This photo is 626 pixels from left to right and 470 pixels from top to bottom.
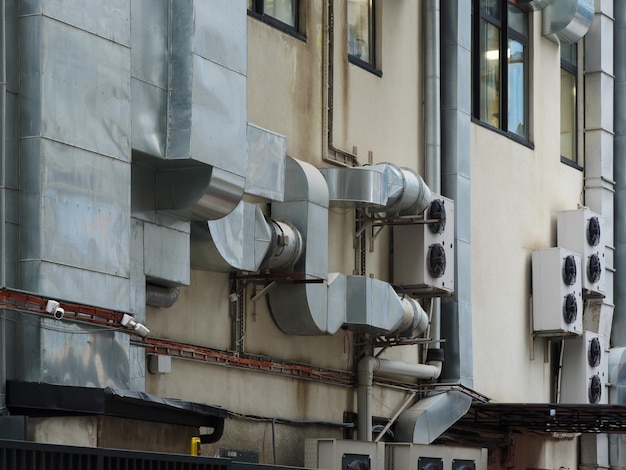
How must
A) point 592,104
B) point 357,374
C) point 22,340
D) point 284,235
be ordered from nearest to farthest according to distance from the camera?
point 22,340 < point 284,235 < point 357,374 < point 592,104

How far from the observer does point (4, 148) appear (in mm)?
16609

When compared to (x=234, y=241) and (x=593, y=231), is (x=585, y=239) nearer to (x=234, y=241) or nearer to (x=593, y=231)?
(x=593, y=231)

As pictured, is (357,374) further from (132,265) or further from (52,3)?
(52,3)

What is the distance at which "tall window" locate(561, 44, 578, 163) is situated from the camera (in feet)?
110

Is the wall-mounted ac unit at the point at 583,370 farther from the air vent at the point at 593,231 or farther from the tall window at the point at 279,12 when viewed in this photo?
the tall window at the point at 279,12

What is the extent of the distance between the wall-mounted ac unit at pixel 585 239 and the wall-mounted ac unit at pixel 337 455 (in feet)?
30.5

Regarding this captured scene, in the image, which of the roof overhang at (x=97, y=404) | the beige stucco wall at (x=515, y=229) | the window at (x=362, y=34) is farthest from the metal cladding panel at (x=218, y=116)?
the beige stucco wall at (x=515, y=229)

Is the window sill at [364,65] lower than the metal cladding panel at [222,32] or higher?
higher

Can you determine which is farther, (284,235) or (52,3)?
(284,235)

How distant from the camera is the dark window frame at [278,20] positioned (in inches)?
918

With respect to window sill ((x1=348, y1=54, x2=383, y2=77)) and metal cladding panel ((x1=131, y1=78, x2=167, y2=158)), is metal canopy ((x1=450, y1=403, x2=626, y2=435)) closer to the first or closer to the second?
window sill ((x1=348, y1=54, x2=383, y2=77))

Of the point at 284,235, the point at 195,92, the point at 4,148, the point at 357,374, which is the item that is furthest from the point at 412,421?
the point at 4,148

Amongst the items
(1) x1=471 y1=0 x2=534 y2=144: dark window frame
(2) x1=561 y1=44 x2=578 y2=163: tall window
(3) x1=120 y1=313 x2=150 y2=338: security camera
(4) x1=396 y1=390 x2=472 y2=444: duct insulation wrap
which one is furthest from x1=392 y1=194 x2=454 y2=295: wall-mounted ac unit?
(3) x1=120 y1=313 x2=150 y2=338: security camera

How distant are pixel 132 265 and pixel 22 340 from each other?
8.84 feet
